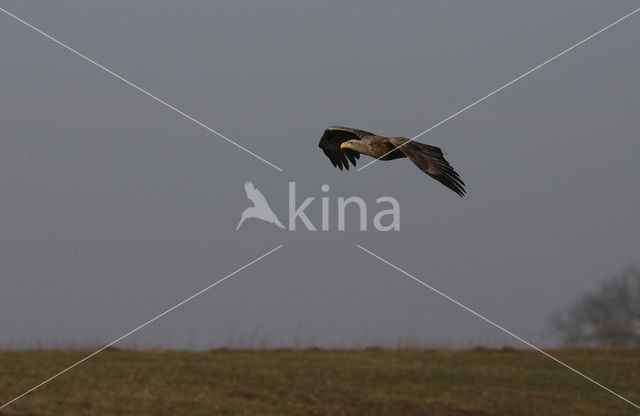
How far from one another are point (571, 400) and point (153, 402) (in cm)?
830

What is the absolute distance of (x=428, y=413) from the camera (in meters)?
20.0

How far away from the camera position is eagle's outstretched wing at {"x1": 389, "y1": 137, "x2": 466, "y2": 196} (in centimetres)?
676

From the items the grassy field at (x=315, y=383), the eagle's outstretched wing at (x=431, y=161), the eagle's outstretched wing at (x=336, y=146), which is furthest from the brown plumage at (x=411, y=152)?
the grassy field at (x=315, y=383)

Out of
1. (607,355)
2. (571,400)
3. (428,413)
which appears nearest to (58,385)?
(428,413)

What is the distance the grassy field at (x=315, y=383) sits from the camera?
19.8 m

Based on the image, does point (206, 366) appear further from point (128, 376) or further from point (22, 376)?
point (22, 376)

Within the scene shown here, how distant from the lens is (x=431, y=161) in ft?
22.7

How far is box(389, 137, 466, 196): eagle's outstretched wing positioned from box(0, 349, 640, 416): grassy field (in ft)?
42.1

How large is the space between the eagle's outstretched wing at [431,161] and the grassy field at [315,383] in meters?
12.8

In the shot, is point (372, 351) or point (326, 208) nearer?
point (326, 208)

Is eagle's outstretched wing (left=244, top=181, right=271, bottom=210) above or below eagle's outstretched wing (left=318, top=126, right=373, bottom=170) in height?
below

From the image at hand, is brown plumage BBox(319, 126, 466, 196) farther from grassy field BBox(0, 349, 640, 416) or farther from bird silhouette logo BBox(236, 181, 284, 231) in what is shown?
grassy field BBox(0, 349, 640, 416)

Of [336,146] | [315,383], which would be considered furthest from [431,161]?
[315,383]

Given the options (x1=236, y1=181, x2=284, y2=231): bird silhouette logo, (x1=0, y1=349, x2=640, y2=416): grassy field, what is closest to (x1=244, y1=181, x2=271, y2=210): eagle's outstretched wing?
(x1=236, y1=181, x2=284, y2=231): bird silhouette logo
